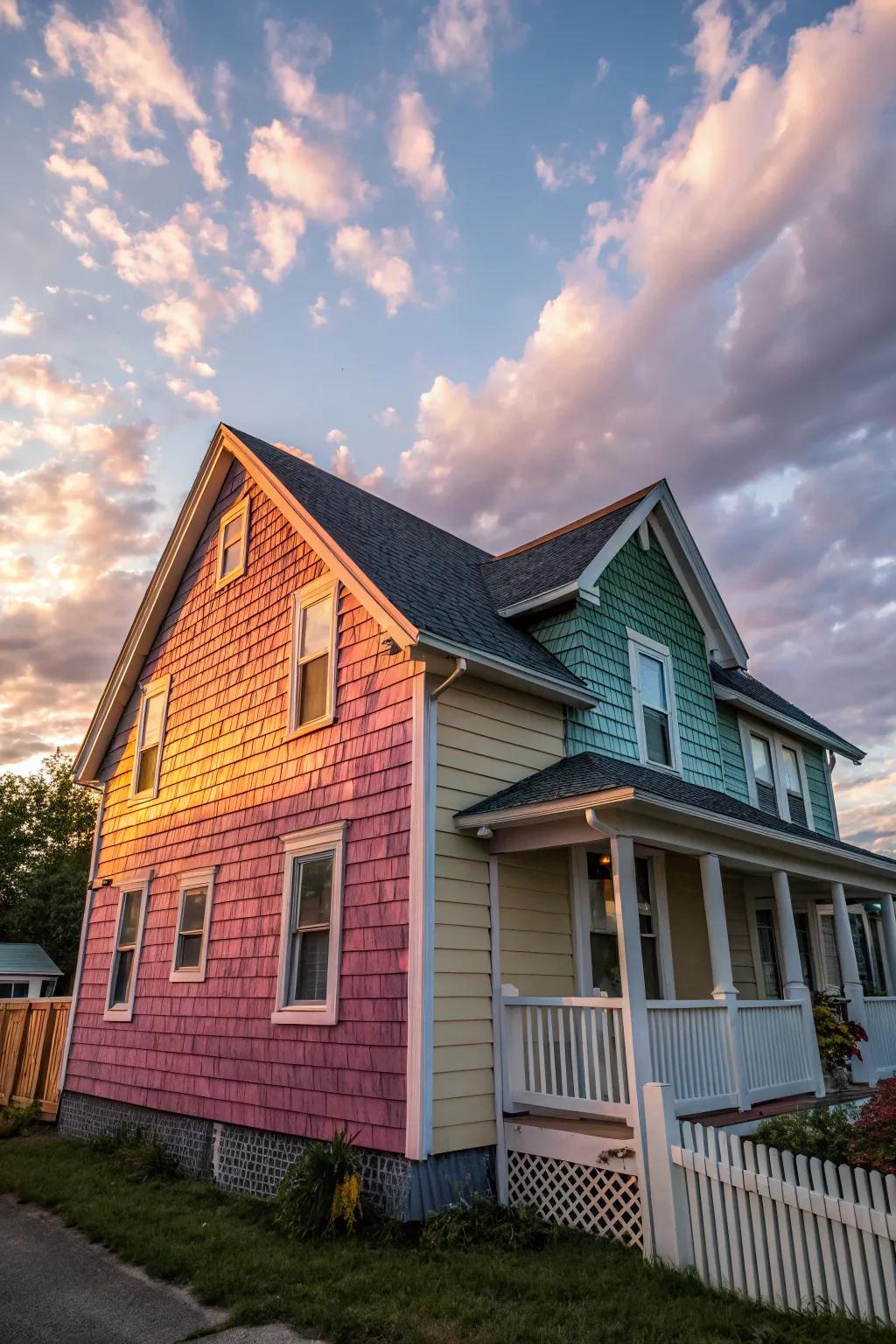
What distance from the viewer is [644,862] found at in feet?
33.6

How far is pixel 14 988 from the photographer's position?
99.2 feet

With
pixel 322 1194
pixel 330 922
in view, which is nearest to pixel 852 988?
pixel 330 922

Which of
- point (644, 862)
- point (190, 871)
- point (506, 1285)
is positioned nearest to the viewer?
point (506, 1285)

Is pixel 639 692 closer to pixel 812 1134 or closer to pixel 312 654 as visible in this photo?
pixel 312 654

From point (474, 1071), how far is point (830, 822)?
1184 cm

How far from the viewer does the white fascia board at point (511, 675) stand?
790 cm

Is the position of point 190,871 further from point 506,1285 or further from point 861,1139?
point 861,1139

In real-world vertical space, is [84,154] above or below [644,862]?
above

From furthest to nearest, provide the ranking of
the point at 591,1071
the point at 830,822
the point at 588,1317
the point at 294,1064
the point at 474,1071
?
the point at 830,822, the point at 294,1064, the point at 591,1071, the point at 474,1071, the point at 588,1317

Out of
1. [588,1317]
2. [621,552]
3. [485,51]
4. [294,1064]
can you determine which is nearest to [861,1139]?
[588,1317]

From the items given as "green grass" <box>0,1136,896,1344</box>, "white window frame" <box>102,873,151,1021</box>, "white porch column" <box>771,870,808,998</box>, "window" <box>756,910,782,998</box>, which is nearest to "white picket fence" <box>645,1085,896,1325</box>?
"green grass" <box>0,1136,896,1344</box>

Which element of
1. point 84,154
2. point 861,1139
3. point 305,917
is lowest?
point 861,1139

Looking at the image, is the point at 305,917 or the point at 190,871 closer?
the point at 305,917

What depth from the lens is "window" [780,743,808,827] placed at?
15.5m
